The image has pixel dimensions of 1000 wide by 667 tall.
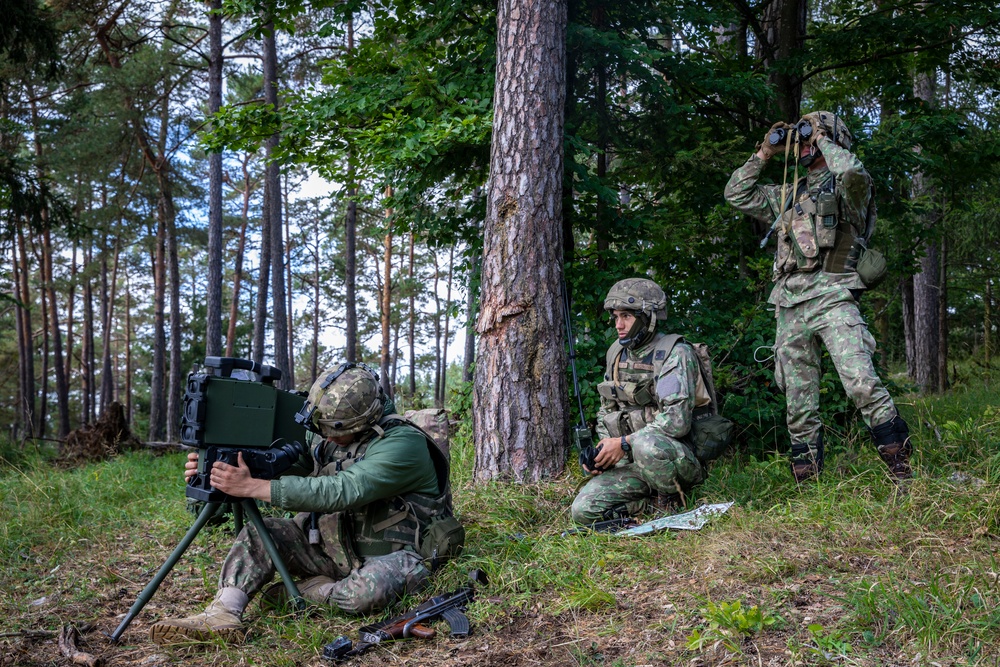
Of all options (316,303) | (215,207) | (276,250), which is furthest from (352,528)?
(316,303)

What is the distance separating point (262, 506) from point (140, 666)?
2.20m

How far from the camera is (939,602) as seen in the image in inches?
117

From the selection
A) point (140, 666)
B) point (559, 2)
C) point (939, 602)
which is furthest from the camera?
point (559, 2)

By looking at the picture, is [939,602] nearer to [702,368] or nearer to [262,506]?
[702,368]

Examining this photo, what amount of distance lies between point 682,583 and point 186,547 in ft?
8.10

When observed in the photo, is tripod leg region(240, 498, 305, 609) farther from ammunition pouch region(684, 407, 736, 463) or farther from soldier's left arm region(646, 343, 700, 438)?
ammunition pouch region(684, 407, 736, 463)

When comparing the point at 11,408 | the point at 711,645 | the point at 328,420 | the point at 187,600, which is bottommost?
the point at 11,408

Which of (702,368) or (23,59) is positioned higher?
(23,59)

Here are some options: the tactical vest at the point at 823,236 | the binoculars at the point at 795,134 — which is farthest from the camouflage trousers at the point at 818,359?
the binoculars at the point at 795,134

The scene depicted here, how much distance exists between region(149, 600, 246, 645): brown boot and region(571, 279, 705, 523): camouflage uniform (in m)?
2.18

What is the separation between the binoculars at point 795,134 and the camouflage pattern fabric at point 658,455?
1567 mm

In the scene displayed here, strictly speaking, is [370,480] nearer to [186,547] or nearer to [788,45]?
[186,547]

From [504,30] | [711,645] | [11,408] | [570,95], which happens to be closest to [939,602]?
[711,645]

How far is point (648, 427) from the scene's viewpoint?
4863 millimetres
